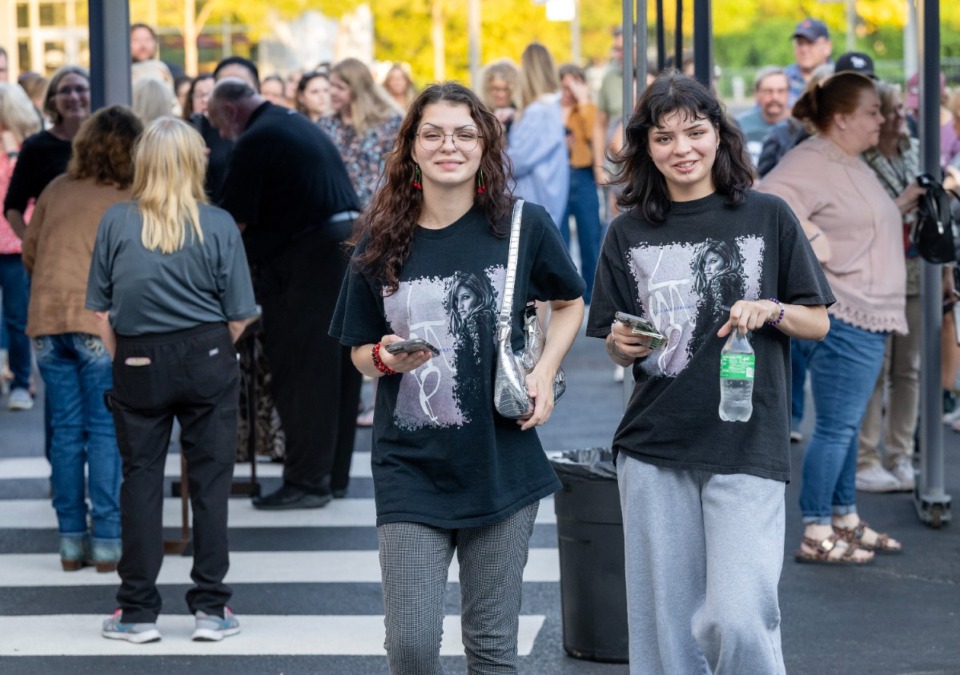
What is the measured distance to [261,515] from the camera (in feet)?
28.2

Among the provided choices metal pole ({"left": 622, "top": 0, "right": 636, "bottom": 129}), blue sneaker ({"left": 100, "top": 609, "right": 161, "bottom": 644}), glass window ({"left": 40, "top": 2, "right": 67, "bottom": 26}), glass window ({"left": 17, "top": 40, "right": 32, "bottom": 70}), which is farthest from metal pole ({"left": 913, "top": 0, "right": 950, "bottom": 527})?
glass window ({"left": 17, "top": 40, "right": 32, "bottom": 70})

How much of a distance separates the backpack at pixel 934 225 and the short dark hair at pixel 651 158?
328 cm

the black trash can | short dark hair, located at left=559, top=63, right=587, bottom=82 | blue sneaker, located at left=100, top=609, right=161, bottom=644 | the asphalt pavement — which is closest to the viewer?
the black trash can

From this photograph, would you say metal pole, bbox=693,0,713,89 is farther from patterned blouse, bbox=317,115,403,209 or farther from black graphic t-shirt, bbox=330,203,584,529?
patterned blouse, bbox=317,115,403,209

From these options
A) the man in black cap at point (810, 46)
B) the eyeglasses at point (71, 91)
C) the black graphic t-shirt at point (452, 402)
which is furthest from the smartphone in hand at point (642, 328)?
the man in black cap at point (810, 46)

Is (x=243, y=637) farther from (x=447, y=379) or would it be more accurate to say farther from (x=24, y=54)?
(x=24, y=54)

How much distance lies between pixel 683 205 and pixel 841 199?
9.01 ft

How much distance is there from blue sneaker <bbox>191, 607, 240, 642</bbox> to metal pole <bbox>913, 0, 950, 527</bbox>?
3.62 m

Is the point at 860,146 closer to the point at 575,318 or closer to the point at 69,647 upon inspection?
the point at 575,318

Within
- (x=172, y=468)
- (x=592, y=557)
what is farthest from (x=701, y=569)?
(x=172, y=468)

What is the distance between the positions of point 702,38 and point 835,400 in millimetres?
1722

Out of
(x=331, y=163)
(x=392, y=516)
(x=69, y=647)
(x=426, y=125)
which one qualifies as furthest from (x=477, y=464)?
(x=331, y=163)

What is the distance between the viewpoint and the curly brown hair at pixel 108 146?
699cm

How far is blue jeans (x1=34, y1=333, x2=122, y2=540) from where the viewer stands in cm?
716
